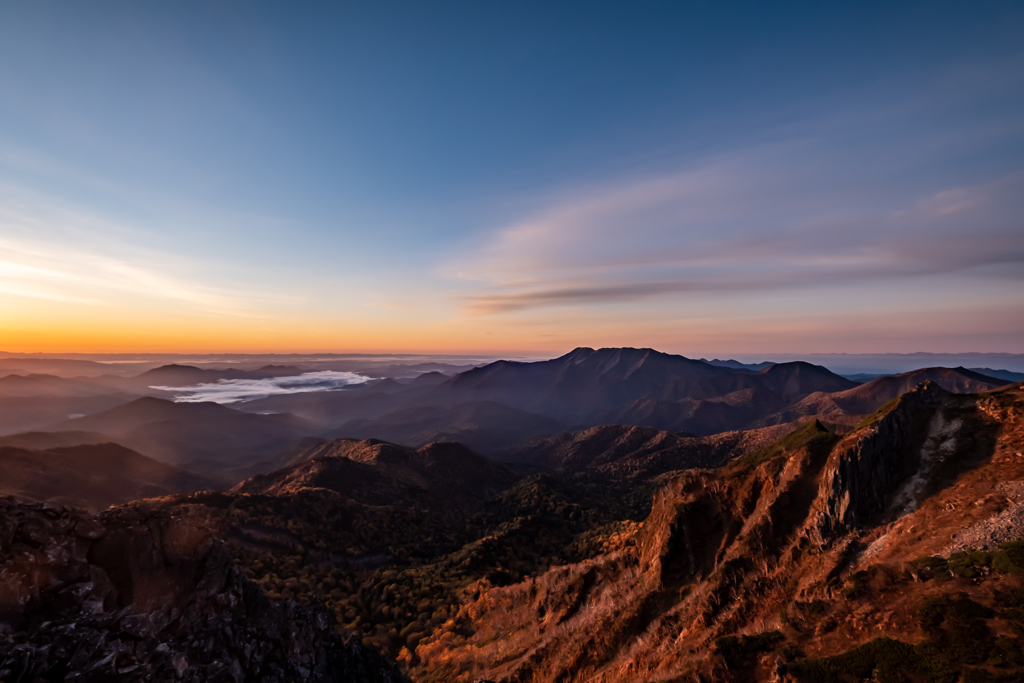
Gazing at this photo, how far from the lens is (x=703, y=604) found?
32.8 m

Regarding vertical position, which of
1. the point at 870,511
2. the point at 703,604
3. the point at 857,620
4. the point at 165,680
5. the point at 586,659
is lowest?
the point at 586,659

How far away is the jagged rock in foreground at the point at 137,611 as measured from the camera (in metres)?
19.9

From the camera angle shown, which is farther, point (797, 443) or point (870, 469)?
point (797, 443)

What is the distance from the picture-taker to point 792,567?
3097 cm

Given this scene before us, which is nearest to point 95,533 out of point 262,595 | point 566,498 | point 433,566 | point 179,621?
point 179,621

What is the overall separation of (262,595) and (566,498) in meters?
109

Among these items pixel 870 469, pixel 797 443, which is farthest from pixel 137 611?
pixel 797 443

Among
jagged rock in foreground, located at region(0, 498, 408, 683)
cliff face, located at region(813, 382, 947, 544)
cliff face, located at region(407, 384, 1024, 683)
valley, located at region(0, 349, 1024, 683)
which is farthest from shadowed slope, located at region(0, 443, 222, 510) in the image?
cliff face, located at region(813, 382, 947, 544)

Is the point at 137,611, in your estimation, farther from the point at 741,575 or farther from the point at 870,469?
the point at 870,469

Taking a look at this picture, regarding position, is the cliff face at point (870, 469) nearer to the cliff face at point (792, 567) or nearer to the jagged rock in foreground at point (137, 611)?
the cliff face at point (792, 567)

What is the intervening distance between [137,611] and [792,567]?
151 ft

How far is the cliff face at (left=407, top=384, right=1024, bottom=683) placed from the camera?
23875 mm

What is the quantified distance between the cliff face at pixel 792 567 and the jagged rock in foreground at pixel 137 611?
76.4 ft

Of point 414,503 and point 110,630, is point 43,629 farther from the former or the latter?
point 414,503
